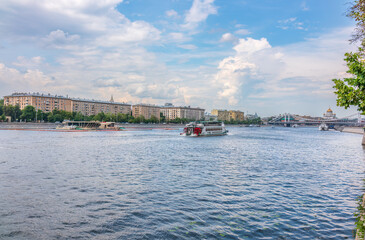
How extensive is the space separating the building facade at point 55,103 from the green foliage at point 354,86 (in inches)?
6031

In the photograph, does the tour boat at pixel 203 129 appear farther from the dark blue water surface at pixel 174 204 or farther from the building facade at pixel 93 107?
the building facade at pixel 93 107

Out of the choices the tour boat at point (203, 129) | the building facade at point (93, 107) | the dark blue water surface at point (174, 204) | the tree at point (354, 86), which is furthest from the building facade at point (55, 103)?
the tree at point (354, 86)

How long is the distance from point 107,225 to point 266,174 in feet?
43.6

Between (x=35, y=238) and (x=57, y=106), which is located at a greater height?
(x=57, y=106)

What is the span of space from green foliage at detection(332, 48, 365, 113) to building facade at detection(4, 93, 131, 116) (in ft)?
503

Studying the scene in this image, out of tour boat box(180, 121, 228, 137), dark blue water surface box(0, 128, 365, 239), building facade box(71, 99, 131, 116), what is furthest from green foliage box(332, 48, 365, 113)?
building facade box(71, 99, 131, 116)

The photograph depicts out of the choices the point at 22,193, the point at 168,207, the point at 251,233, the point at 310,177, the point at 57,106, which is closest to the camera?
the point at 251,233

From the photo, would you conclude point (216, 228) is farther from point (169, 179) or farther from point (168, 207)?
point (169, 179)

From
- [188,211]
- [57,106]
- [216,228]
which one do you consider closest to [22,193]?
[188,211]

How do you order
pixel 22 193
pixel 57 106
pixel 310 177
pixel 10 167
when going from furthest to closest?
pixel 57 106 → pixel 10 167 → pixel 310 177 → pixel 22 193

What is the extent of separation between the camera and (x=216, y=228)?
920 centimetres

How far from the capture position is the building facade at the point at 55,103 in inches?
5541

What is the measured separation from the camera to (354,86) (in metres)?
8.46

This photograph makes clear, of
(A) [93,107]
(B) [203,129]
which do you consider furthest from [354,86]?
(A) [93,107]
